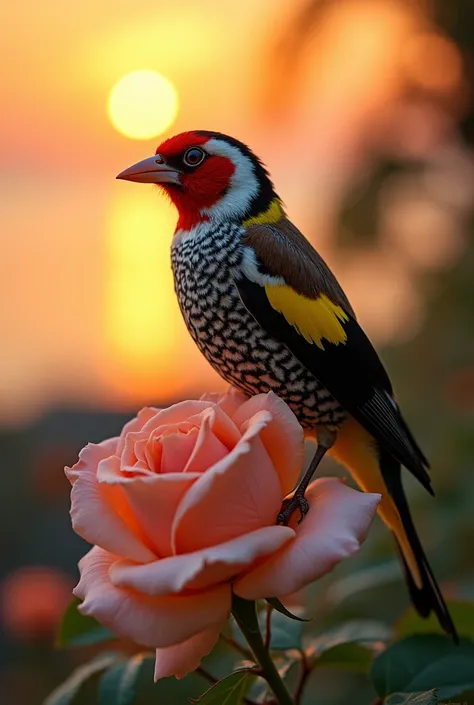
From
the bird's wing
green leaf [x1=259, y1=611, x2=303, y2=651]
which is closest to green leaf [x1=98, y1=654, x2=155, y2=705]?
green leaf [x1=259, y1=611, x2=303, y2=651]

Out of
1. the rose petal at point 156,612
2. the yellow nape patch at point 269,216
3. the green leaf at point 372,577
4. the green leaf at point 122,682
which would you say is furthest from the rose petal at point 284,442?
the green leaf at point 372,577

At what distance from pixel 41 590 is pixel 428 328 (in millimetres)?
1845

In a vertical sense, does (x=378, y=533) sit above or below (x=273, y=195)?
below

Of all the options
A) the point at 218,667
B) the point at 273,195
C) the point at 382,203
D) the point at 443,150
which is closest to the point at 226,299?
the point at 273,195

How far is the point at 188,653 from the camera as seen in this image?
0.68 meters

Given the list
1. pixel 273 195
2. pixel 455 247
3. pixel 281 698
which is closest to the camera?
pixel 281 698

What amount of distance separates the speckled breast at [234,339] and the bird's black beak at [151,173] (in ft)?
0.42

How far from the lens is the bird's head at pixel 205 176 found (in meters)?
1.11

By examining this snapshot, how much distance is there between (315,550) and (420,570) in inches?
17.9

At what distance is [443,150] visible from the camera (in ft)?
13.3

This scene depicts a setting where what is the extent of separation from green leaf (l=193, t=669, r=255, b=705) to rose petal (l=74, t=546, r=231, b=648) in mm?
97

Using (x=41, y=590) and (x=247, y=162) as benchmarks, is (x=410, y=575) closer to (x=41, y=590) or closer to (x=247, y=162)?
(x=247, y=162)

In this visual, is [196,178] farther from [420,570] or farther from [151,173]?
[420,570]

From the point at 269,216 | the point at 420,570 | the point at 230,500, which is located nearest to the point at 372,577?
the point at 420,570
